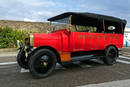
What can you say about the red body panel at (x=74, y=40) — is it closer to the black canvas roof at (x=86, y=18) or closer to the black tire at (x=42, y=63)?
the black tire at (x=42, y=63)

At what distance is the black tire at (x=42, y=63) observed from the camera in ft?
10.7

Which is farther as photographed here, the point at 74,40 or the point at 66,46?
the point at 74,40

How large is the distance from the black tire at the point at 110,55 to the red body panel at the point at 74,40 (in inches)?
9.4

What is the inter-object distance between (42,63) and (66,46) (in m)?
1.08

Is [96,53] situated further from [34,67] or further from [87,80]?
[34,67]

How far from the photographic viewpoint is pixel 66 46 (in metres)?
3.96

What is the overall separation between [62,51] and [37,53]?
96 centimetres

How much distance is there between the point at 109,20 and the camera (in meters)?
5.00

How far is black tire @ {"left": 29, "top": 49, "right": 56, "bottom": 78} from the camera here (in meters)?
3.27

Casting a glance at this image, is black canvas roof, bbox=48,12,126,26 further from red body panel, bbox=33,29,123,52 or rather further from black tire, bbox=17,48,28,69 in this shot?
black tire, bbox=17,48,28,69

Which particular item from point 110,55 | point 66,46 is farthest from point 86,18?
point 110,55

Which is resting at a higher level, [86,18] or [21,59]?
[86,18]

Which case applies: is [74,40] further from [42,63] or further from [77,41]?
[42,63]

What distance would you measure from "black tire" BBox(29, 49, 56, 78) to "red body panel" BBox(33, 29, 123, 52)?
0.29m
